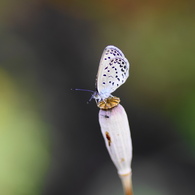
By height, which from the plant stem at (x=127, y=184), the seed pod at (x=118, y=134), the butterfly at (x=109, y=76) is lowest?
the plant stem at (x=127, y=184)

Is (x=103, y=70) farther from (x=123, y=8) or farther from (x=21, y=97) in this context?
(x=123, y=8)

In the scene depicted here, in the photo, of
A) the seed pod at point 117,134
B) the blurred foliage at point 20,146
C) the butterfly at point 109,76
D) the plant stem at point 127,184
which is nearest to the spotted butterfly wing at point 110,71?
the butterfly at point 109,76

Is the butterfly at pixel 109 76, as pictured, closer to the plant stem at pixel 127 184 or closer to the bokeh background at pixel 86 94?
the plant stem at pixel 127 184

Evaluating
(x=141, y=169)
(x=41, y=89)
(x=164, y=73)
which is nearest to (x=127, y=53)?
(x=164, y=73)

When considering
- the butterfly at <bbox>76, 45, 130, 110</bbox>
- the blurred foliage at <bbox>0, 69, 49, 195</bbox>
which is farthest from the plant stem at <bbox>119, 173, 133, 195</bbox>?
the blurred foliage at <bbox>0, 69, 49, 195</bbox>

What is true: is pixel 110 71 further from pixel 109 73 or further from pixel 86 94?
pixel 86 94

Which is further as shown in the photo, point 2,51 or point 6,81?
point 2,51

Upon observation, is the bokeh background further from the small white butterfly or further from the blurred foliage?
the small white butterfly
